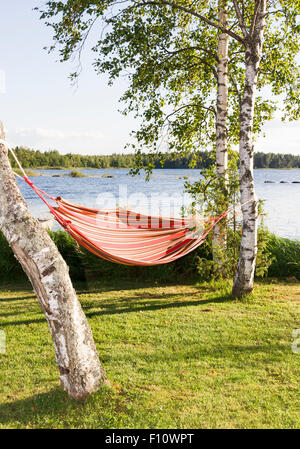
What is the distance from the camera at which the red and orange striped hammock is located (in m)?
2.96

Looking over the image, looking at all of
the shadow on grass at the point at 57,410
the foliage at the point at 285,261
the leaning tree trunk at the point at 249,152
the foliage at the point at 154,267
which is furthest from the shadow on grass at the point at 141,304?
the shadow on grass at the point at 57,410

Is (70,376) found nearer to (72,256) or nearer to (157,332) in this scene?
(157,332)

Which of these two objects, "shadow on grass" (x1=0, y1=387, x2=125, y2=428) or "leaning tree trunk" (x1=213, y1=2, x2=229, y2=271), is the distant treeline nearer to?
"leaning tree trunk" (x1=213, y1=2, x2=229, y2=271)

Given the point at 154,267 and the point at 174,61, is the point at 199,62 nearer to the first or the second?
the point at 174,61

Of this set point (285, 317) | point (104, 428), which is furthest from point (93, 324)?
point (285, 317)

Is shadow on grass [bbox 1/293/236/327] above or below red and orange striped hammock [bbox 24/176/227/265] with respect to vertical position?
below

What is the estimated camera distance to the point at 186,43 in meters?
4.62

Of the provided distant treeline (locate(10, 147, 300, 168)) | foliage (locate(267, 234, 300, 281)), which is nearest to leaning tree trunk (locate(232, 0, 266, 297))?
foliage (locate(267, 234, 300, 281))

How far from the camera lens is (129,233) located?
346 cm

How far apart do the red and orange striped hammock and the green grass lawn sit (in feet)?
1.61

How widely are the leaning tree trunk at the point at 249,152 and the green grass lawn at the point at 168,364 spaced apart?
1.22 ft

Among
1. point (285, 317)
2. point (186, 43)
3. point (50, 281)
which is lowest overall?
point (285, 317)
